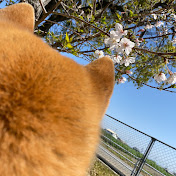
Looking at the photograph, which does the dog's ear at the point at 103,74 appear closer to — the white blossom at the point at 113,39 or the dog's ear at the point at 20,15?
the dog's ear at the point at 20,15

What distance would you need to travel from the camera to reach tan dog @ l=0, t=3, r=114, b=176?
35cm

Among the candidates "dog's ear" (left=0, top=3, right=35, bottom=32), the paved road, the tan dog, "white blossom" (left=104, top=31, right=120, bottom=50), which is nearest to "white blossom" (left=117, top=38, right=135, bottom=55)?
"white blossom" (left=104, top=31, right=120, bottom=50)

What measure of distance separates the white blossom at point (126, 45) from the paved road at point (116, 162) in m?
3.75

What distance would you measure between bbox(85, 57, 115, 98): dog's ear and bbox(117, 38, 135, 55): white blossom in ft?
4.52

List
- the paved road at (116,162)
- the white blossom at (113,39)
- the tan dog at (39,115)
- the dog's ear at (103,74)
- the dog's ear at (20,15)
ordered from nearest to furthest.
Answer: the tan dog at (39,115), the dog's ear at (103,74), the dog's ear at (20,15), the white blossom at (113,39), the paved road at (116,162)

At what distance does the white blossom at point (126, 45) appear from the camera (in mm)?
2047

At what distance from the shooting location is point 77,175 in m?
0.41

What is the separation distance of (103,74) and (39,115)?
0.40 m

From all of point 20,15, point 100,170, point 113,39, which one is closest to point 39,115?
point 20,15

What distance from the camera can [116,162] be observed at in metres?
5.63

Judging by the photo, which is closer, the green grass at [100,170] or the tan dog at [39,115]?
the tan dog at [39,115]

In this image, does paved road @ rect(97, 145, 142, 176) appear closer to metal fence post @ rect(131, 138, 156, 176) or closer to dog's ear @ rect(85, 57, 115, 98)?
metal fence post @ rect(131, 138, 156, 176)

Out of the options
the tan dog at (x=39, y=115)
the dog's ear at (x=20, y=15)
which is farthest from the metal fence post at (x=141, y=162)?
the tan dog at (x=39, y=115)

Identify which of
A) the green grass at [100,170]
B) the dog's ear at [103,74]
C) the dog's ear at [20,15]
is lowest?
the green grass at [100,170]
